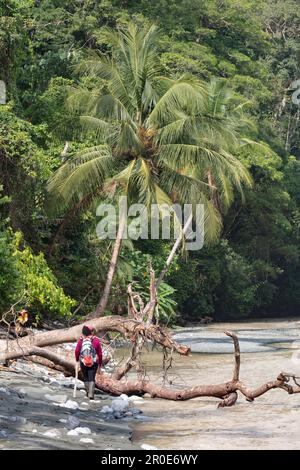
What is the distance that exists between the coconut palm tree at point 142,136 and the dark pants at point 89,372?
37.0 feet

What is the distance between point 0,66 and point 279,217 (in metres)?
25.0

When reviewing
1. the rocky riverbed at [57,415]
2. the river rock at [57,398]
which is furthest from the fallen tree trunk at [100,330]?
the river rock at [57,398]

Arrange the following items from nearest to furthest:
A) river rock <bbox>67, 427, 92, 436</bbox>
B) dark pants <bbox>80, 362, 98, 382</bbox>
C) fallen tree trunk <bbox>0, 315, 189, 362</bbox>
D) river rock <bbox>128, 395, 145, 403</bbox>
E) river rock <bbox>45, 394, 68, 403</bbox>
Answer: river rock <bbox>67, 427, 92, 436</bbox>, river rock <bbox>45, 394, 68, 403</bbox>, dark pants <bbox>80, 362, 98, 382</bbox>, fallen tree trunk <bbox>0, 315, 189, 362</bbox>, river rock <bbox>128, 395, 145, 403</bbox>

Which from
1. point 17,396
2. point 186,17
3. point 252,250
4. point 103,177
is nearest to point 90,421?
point 17,396

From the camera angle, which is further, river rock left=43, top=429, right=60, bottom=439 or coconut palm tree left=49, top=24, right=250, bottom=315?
coconut palm tree left=49, top=24, right=250, bottom=315

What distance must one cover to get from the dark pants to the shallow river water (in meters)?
0.96

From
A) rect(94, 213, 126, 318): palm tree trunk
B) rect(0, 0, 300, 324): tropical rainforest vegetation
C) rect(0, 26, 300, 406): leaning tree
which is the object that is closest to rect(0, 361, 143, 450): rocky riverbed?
rect(0, 0, 300, 324): tropical rainforest vegetation

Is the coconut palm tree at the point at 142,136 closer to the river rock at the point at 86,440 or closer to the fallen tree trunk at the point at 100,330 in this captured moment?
the fallen tree trunk at the point at 100,330

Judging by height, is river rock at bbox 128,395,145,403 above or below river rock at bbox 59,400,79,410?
below

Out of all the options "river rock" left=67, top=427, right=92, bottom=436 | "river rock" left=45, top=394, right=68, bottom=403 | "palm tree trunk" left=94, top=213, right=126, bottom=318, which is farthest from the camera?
"palm tree trunk" left=94, top=213, right=126, bottom=318

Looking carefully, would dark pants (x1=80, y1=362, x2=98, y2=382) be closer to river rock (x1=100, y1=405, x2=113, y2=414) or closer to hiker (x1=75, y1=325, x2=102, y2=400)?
hiker (x1=75, y1=325, x2=102, y2=400)

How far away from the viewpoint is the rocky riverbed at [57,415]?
11484 mm

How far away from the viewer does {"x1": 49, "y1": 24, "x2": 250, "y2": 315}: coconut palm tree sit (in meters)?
27.2

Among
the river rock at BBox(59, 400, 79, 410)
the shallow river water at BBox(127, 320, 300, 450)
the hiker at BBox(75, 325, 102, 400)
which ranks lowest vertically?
the shallow river water at BBox(127, 320, 300, 450)
